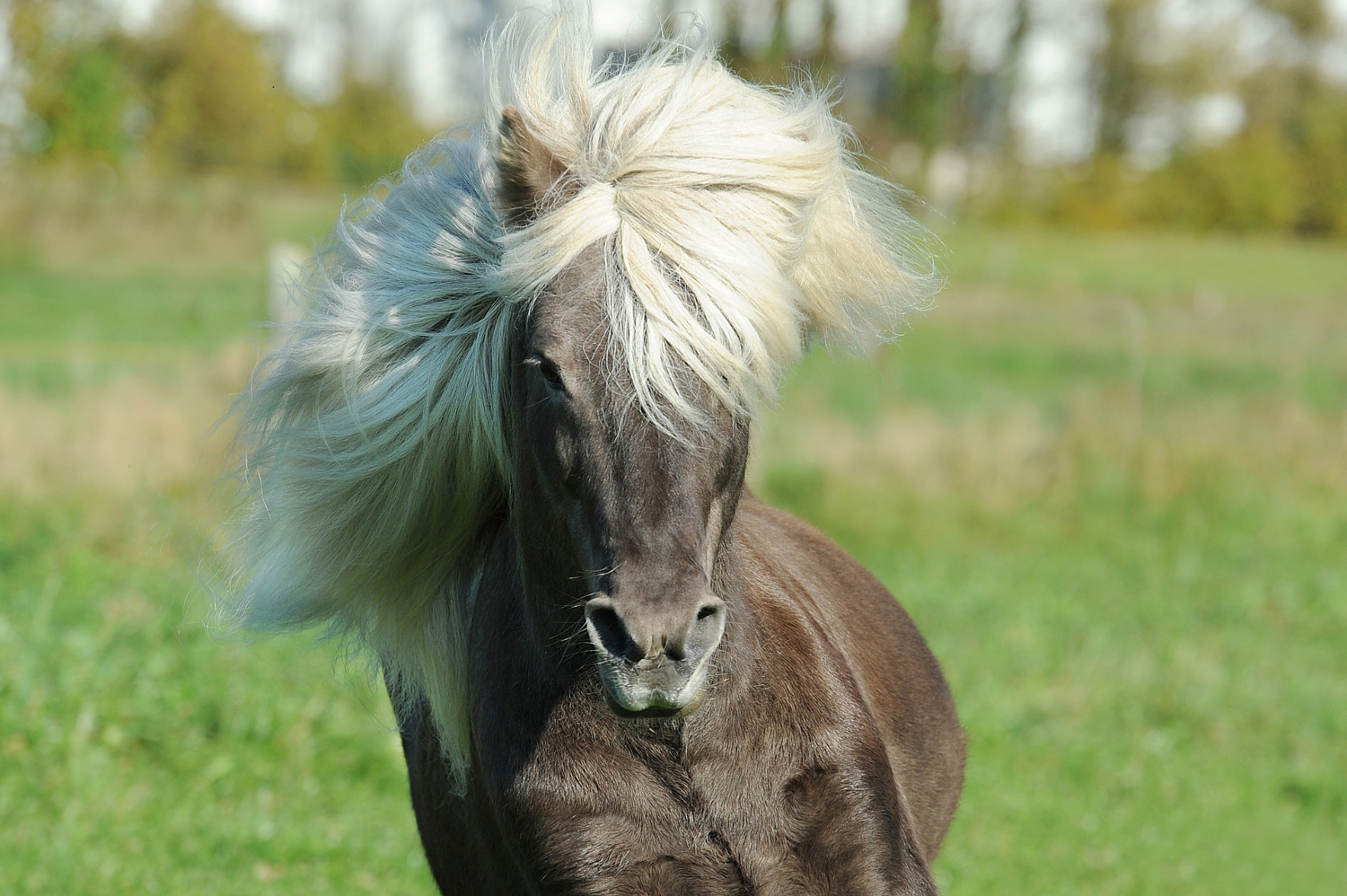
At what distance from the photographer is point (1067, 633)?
9227 millimetres

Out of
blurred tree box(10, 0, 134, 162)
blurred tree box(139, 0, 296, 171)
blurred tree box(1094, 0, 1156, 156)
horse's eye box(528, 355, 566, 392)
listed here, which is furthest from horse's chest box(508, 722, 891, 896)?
blurred tree box(1094, 0, 1156, 156)

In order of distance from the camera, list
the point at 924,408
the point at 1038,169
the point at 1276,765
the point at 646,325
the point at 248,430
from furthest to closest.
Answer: the point at 1038,169
the point at 924,408
the point at 1276,765
the point at 248,430
the point at 646,325

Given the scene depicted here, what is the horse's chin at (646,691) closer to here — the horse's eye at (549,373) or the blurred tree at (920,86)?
the horse's eye at (549,373)

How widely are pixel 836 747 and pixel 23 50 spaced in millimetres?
33537

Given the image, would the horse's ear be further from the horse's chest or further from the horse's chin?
the horse's chest

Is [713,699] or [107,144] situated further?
[107,144]

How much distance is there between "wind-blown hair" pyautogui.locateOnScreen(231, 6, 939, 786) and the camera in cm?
252

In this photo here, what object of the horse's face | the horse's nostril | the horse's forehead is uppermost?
the horse's forehead

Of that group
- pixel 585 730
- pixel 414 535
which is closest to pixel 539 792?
pixel 585 730

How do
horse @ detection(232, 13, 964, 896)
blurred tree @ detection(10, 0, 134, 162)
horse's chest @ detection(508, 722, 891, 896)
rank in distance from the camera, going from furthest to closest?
1. blurred tree @ detection(10, 0, 134, 162)
2. horse's chest @ detection(508, 722, 891, 896)
3. horse @ detection(232, 13, 964, 896)

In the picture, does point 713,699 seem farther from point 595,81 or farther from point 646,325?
point 595,81

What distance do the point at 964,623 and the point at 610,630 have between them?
7.31 m

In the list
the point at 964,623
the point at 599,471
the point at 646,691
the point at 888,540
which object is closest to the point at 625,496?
the point at 599,471

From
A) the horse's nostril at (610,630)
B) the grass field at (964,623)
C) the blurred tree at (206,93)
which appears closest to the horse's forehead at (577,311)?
the horse's nostril at (610,630)
